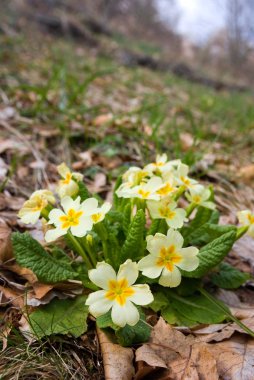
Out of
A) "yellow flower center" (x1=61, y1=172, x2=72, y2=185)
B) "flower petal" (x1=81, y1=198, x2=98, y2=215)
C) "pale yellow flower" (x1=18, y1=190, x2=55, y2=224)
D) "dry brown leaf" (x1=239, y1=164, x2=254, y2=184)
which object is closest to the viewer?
"flower petal" (x1=81, y1=198, x2=98, y2=215)

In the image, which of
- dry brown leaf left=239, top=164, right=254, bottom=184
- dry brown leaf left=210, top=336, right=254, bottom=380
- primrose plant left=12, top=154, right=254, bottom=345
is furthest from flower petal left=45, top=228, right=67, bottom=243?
dry brown leaf left=239, top=164, right=254, bottom=184

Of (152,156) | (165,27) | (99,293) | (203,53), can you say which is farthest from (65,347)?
(165,27)

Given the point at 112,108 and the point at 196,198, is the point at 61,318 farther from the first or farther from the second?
the point at 112,108

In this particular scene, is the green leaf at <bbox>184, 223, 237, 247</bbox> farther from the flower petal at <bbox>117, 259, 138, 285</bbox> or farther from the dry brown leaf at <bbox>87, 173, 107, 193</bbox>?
the dry brown leaf at <bbox>87, 173, 107, 193</bbox>

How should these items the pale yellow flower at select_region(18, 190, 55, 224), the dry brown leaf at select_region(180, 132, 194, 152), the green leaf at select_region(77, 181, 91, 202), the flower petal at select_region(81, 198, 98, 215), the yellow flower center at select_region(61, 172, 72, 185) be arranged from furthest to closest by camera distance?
the dry brown leaf at select_region(180, 132, 194, 152)
the green leaf at select_region(77, 181, 91, 202)
the yellow flower center at select_region(61, 172, 72, 185)
the pale yellow flower at select_region(18, 190, 55, 224)
the flower petal at select_region(81, 198, 98, 215)

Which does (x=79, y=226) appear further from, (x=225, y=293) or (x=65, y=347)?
(x=225, y=293)

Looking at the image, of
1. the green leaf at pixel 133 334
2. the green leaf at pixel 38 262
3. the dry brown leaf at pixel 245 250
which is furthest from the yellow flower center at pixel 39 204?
the dry brown leaf at pixel 245 250
